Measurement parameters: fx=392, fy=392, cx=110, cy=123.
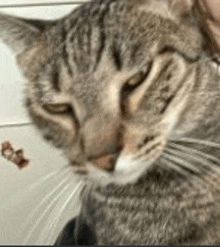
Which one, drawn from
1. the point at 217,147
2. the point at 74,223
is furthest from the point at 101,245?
the point at 217,147

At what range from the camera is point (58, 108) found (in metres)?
0.86

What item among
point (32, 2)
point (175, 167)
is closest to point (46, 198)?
point (175, 167)

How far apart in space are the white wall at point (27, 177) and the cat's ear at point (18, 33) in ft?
0.06

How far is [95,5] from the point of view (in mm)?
862

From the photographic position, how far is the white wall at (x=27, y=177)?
0.85m

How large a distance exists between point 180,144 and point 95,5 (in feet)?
1.17

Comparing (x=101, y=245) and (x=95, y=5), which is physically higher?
(x=95, y=5)

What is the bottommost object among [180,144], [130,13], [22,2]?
[180,144]

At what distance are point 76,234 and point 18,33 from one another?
0.47m

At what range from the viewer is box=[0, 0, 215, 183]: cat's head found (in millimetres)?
778

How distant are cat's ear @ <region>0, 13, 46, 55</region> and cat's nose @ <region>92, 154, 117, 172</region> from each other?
0.31 metres

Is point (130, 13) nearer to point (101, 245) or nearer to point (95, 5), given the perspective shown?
point (95, 5)

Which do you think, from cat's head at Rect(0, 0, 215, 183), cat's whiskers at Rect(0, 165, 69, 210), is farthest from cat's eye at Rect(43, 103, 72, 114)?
cat's whiskers at Rect(0, 165, 69, 210)

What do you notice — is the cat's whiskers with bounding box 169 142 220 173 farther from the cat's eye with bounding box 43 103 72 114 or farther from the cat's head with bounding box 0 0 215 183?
the cat's eye with bounding box 43 103 72 114
